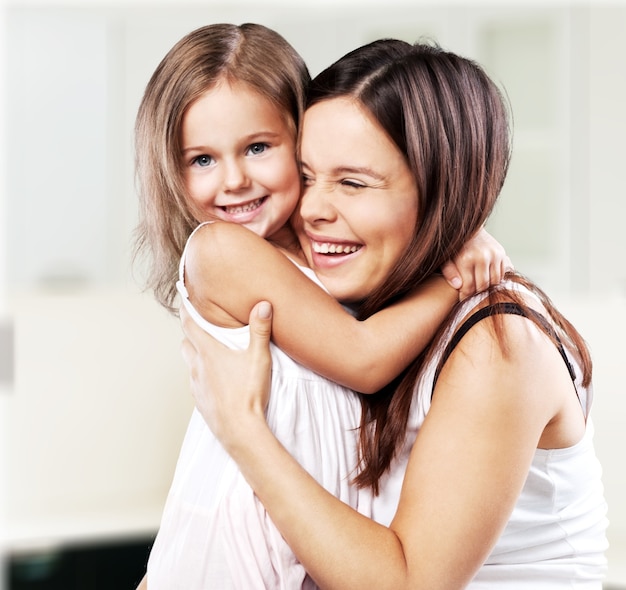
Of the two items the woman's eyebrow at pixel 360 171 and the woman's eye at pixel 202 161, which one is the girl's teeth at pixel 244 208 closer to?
the woman's eye at pixel 202 161

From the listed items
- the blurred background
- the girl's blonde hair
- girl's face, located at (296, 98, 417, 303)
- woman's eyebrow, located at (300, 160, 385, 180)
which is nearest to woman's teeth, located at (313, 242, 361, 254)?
girl's face, located at (296, 98, 417, 303)

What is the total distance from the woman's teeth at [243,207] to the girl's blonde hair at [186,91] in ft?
0.18

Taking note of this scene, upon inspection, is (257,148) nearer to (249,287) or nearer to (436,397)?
(249,287)

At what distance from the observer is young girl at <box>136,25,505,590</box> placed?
3.97 feet

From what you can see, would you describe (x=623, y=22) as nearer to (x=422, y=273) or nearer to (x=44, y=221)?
(x=44, y=221)

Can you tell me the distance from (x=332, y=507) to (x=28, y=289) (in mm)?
2783

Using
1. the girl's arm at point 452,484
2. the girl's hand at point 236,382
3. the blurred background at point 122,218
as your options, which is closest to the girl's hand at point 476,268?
the girl's arm at point 452,484

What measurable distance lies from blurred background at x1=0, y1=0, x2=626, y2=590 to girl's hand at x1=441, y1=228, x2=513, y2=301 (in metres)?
1.92

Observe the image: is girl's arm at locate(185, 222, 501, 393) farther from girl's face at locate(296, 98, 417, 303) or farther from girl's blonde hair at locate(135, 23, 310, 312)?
girl's blonde hair at locate(135, 23, 310, 312)

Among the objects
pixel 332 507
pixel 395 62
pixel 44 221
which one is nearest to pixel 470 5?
pixel 44 221

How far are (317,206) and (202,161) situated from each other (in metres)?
0.24

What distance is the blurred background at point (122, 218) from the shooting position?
3.14 meters

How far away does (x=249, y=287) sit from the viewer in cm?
123

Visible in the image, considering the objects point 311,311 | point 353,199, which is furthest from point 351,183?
point 311,311
